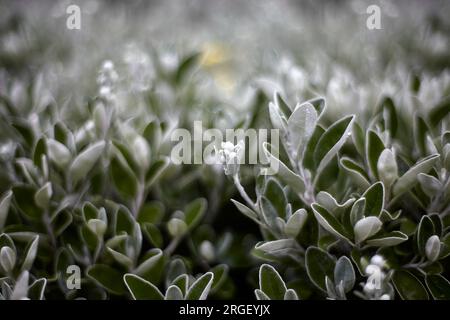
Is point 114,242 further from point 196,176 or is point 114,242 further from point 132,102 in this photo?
point 132,102

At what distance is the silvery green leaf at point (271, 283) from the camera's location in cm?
118

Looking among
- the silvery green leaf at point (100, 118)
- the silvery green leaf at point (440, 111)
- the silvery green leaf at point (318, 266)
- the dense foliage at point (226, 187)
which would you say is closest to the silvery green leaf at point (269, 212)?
the dense foliage at point (226, 187)

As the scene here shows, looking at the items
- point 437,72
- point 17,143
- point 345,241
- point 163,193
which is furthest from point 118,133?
point 437,72

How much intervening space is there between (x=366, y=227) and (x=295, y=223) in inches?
6.8

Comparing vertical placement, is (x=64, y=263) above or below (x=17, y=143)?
below

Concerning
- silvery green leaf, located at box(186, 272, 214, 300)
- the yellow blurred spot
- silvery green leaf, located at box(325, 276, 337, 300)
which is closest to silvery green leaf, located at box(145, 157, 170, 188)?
silvery green leaf, located at box(186, 272, 214, 300)

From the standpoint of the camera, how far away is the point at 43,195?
1.26 metres

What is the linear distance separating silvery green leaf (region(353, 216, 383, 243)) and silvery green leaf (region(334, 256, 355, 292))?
67 millimetres

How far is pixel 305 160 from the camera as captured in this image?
1.27m

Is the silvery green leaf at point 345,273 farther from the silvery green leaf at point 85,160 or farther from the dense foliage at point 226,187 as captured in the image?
the silvery green leaf at point 85,160

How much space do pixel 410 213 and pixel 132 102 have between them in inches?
43.8

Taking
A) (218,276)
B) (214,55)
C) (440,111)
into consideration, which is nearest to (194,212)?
(218,276)

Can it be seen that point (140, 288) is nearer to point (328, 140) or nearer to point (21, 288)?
point (21, 288)

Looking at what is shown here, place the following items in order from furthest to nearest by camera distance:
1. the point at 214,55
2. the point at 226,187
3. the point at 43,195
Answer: the point at 214,55
the point at 226,187
the point at 43,195
